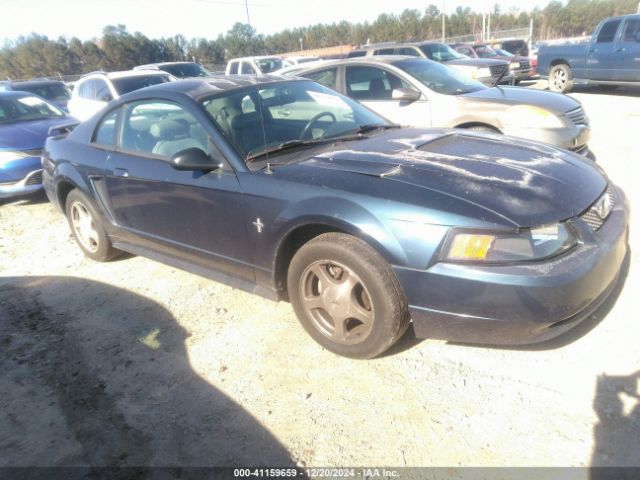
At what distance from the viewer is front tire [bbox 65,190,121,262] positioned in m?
4.19

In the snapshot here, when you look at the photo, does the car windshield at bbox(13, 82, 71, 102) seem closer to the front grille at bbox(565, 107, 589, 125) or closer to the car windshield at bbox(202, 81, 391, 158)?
the car windshield at bbox(202, 81, 391, 158)

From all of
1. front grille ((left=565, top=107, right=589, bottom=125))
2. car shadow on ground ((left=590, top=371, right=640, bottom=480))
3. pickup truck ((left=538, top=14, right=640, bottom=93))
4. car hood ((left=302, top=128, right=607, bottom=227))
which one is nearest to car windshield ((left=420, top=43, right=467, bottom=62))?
pickup truck ((left=538, top=14, right=640, bottom=93))

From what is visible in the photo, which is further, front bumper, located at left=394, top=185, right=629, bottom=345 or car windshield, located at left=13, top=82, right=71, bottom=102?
car windshield, located at left=13, top=82, right=71, bottom=102

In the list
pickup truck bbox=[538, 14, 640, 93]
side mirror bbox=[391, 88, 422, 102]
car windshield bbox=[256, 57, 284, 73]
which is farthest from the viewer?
car windshield bbox=[256, 57, 284, 73]

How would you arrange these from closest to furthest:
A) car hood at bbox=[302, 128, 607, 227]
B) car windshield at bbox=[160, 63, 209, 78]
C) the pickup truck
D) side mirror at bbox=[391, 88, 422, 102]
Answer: car hood at bbox=[302, 128, 607, 227]
side mirror at bbox=[391, 88, 422, 102]
the pickup truck
car windshield at bbox=[160, 63, 209, 78]

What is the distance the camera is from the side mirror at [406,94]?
5531 mm

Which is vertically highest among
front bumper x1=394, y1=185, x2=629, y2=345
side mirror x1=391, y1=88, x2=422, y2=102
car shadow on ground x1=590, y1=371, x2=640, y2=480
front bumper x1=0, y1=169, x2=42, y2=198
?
side mirror x1=391, y1=88, x2=422, y2=102

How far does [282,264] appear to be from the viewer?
2881 mm

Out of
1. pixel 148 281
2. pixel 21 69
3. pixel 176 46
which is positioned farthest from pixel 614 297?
pixel 21 69

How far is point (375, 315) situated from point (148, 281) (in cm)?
230

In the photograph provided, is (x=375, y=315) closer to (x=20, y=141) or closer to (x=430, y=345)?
(x=430, y=345)

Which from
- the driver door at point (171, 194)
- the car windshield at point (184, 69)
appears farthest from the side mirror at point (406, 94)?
the car windshield at point (184, 69)

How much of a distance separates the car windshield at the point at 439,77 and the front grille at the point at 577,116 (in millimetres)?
1184

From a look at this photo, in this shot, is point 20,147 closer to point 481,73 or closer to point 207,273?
point 207,273
